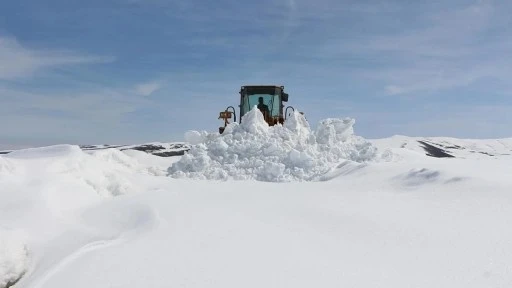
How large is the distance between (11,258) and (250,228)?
6.23 ft

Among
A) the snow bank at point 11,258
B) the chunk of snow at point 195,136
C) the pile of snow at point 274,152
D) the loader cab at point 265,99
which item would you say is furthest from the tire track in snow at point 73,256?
the loader cab at point 265,99

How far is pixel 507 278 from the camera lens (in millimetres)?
2795

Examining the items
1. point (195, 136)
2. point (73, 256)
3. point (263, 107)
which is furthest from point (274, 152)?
point (73, 256)

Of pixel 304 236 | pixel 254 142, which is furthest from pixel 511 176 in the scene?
pixel 254 142

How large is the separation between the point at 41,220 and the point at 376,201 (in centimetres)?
345

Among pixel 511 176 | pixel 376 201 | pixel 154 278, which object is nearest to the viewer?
pixel 154 278

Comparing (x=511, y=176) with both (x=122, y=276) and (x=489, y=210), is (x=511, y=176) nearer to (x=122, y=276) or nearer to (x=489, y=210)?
(x=489, y=210)

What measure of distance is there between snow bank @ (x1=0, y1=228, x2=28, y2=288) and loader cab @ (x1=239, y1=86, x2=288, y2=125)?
10678 millimetres

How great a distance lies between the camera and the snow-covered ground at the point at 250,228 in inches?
121

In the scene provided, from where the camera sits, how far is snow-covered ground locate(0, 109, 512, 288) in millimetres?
3076

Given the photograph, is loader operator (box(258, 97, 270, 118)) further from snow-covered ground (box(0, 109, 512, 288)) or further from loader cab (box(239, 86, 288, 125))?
snow-covered ground (box(0, 109, 512, 288))

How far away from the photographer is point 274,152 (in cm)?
1097

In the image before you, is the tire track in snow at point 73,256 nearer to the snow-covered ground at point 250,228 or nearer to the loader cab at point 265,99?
the snow-covered ground at point 250,228

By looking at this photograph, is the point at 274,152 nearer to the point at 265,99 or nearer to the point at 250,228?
the point at 265,99
